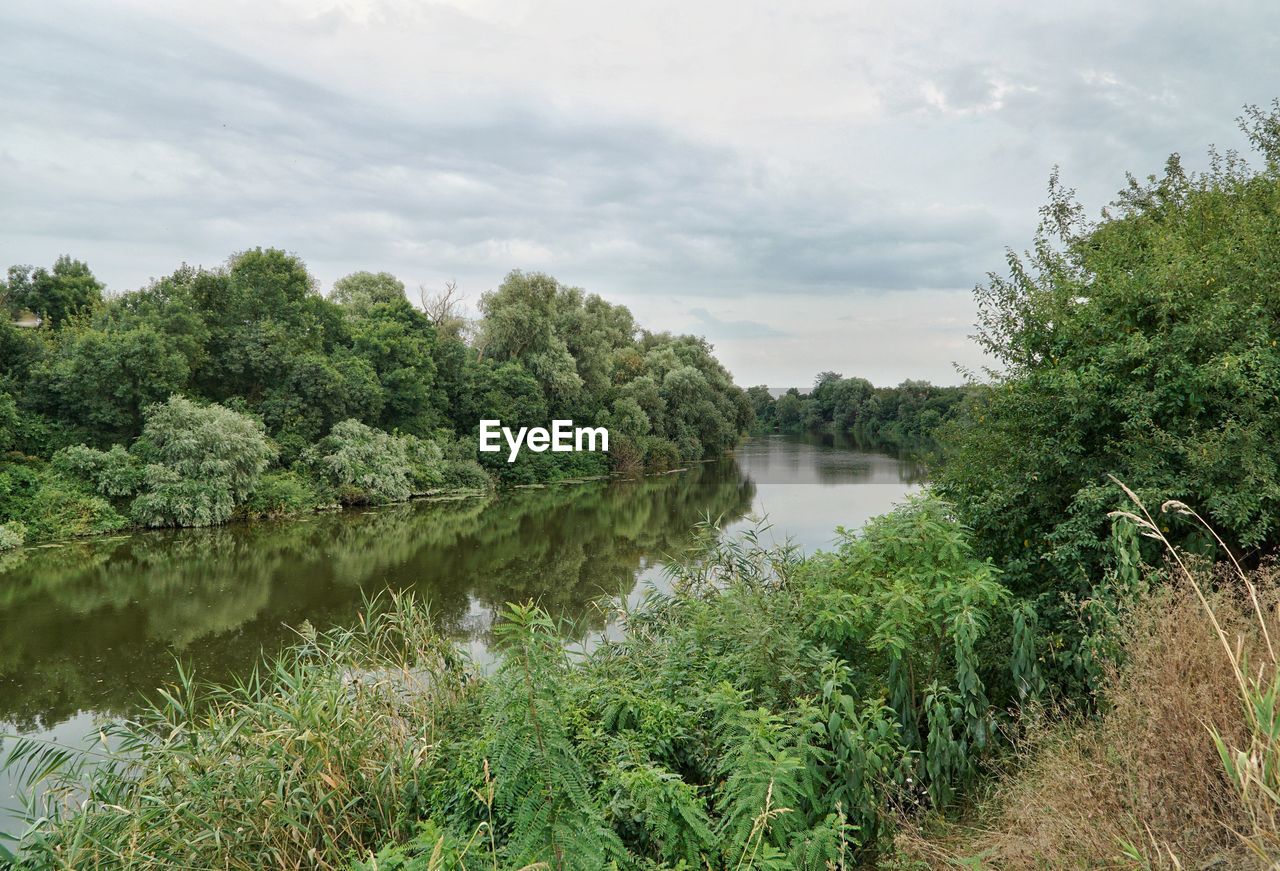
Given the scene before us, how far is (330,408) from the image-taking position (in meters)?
22.4

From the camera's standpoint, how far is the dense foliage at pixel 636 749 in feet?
8.73

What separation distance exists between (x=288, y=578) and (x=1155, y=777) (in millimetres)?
13623

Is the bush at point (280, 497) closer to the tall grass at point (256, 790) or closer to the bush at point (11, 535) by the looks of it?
the bush at point (11, 535)

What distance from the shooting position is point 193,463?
17094 millimetres

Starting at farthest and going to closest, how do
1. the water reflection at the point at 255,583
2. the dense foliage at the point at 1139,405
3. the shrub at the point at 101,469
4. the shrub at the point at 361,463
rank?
1. the shrub at the point at 361,463
2. the shrub at the point at 101,469
3. the water reflection at the point at 255,583
4. the dense foliage at the point at 1139,405

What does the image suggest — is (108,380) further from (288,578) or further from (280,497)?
(288,578)

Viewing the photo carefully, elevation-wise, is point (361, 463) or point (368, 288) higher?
point (368, 288)

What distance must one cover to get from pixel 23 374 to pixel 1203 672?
23.3m

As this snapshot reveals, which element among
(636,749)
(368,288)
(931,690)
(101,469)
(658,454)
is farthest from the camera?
(368,288)

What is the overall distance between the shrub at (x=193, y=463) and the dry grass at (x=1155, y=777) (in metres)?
18.2

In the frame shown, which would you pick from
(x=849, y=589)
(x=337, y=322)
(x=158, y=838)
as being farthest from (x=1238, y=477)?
(x=337, y=322)

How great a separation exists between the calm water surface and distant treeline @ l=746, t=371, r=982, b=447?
31.3 meters

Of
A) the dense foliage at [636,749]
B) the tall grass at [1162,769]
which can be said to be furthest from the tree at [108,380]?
the tall grass at [1162,769]

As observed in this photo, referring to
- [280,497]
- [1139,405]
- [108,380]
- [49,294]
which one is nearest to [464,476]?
[280,497]
